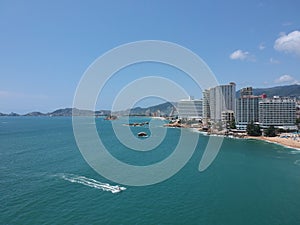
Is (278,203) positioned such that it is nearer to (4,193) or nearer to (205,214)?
(205,214)

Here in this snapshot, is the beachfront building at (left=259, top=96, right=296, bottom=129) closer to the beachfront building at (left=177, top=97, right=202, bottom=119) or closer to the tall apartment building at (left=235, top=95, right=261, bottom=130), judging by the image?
the tall apartment building at (left=235, top=95, right=261, bottom=130)

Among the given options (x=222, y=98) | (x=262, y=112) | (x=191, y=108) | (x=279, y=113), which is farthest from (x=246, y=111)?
(x=191, y=108)

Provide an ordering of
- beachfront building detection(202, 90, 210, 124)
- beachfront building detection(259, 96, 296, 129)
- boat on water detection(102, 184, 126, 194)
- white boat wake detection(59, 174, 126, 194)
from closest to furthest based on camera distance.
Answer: boat on water detection(102, 184, 126, 194)
white boat wake detection(59, 174, 126, 194)
beachfront building detection(259, 96, 296, 129)
beachfront building detection(202, 90, 210, 124)

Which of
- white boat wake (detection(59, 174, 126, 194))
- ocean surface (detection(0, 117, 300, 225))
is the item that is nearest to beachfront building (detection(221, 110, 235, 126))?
ocean surface (detection(0, 117, 300, 225))

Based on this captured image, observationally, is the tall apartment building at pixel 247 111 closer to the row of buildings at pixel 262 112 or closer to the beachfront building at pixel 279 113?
the row of buildings at pixel 262 112

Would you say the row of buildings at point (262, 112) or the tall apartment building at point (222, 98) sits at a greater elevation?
the tall apartment building at point (222, 98)

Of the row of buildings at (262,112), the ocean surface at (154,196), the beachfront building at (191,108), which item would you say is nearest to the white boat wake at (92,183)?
the ocean surface at (154,196)

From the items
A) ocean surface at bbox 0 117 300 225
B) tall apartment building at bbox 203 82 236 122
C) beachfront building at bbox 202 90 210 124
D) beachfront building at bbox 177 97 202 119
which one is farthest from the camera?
beachfront building at bbox 177 97 202 119
